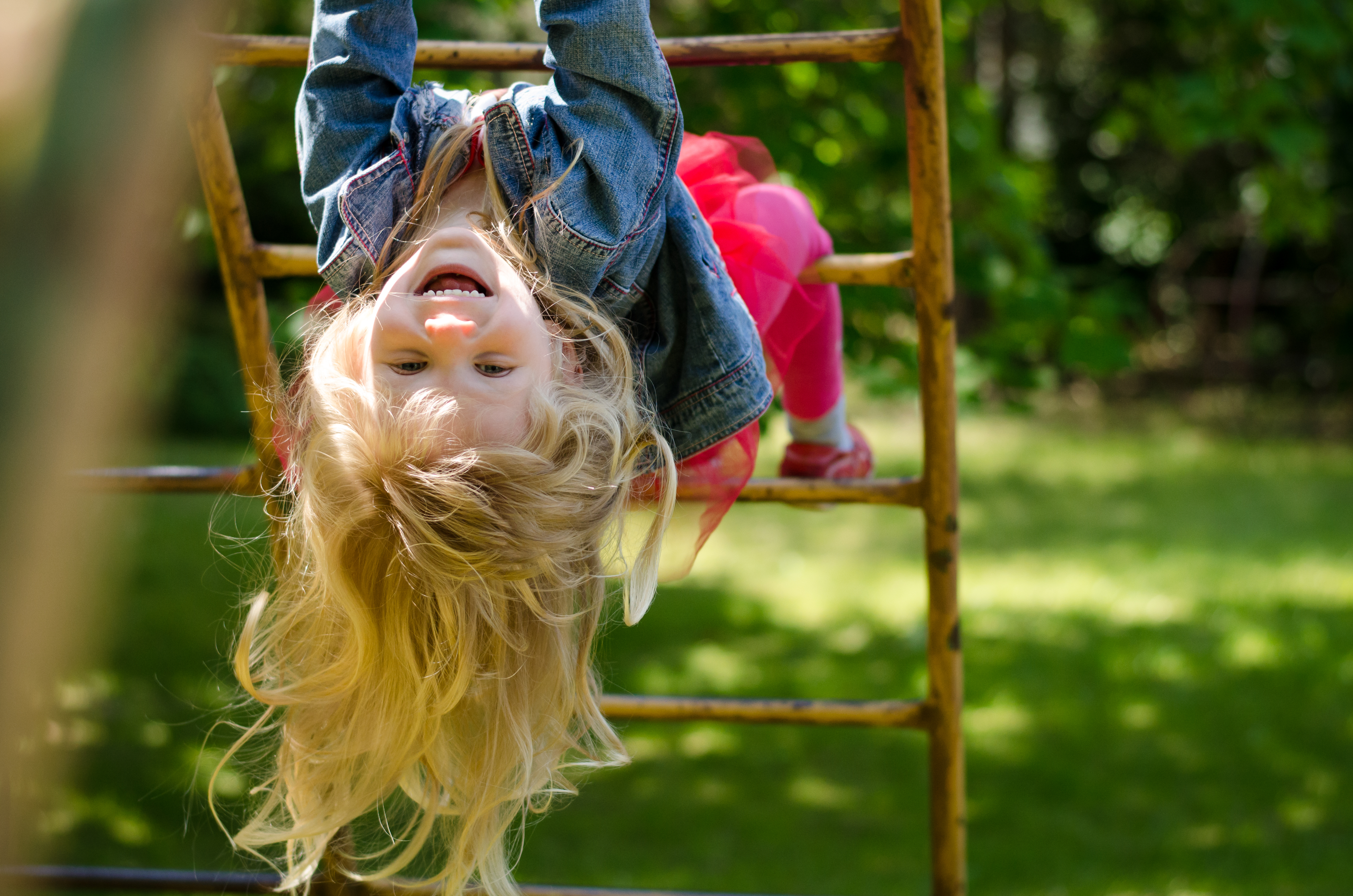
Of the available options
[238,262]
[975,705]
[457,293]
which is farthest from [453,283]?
[975,705]

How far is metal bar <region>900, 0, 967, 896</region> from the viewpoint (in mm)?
1521

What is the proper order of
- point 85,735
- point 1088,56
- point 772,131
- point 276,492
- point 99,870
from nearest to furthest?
point 276,492
point 99,870
point 772,131
point 85,735
point 1088,56

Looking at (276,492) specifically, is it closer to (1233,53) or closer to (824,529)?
(1233,53)

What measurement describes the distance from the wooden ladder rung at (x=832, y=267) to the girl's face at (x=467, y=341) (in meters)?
0.43

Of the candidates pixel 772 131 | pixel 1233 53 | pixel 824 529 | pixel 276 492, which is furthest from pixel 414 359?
pixel 824 529

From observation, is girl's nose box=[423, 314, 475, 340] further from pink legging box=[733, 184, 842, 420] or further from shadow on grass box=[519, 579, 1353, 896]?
shadow on grass box=[519, 579, 1353, 896]

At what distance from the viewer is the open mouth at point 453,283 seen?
1.30 m

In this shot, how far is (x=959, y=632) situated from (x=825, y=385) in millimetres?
402

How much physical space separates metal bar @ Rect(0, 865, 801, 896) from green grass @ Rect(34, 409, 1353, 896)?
0.13 meters

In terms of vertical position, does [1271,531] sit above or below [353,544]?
below

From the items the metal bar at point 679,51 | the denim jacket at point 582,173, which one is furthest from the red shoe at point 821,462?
the metal bar at point 679,51

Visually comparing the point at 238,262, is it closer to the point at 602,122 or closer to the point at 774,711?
the point at 602,122

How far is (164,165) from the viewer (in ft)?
1.11

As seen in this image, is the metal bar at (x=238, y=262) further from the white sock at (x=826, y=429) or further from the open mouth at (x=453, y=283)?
the white sock at (x=826, y=429)
